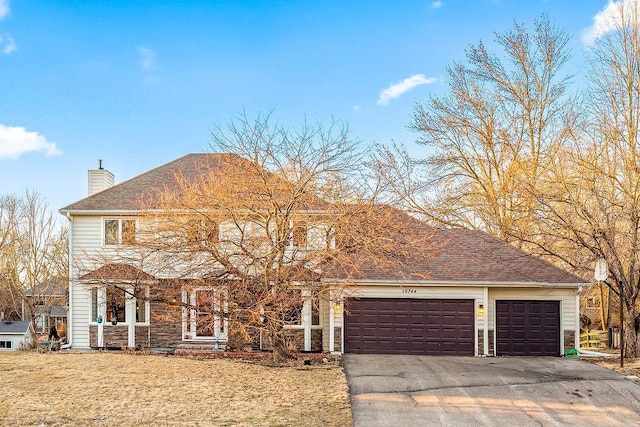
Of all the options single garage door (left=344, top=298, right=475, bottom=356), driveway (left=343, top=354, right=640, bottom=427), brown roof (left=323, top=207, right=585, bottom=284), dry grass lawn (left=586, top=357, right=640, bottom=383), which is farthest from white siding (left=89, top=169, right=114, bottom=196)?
dry grass lawn (left=586, top=357, right=640, bottom=383)

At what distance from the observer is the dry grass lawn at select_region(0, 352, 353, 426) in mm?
9477

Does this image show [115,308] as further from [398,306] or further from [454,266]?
[454,266]

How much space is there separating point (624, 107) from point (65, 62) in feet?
59.7

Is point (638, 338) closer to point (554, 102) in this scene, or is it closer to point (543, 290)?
point (543, 290)

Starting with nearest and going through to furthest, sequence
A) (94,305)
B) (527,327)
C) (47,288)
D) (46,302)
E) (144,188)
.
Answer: (527,327) → (94,305) → (144,188) → (47,288) → (46,302)

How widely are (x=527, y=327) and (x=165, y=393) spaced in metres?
11.5

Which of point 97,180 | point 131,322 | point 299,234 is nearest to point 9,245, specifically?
point 97,180

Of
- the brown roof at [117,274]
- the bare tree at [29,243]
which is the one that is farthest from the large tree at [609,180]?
the bare tree at [29,243]

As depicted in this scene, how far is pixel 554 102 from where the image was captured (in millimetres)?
24672

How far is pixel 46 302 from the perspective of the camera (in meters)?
32.7

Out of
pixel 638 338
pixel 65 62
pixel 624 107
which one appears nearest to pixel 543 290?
pixel 638 338

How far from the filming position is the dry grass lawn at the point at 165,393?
9477 millimetres

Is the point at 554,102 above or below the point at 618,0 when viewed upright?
below

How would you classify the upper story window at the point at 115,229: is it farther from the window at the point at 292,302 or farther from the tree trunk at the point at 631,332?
the tree trunk at the point at 631,332
